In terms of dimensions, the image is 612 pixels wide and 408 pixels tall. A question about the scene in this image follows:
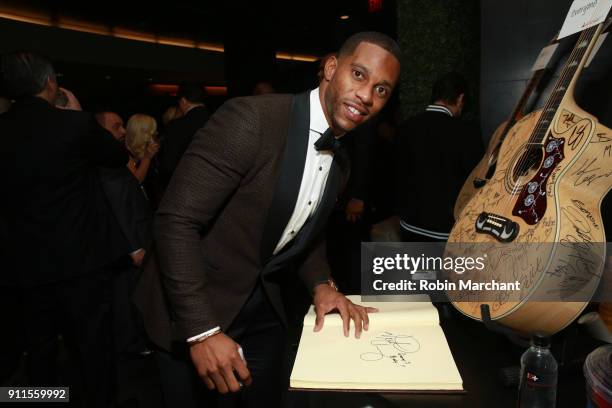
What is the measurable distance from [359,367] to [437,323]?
10.1 inches

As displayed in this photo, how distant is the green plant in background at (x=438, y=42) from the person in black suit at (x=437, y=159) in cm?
23

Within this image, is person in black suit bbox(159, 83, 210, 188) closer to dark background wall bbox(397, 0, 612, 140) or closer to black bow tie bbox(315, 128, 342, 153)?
Answer: dark background wall bbox(397, 0, 612, 140)

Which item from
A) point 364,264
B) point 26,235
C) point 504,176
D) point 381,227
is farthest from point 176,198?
point 381,227

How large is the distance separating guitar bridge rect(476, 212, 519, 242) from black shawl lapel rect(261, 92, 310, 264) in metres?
0.46

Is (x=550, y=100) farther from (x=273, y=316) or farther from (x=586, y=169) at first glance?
(x=273, y=316)

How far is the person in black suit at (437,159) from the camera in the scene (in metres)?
2.43

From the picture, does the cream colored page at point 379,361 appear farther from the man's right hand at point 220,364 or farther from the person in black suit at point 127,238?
the person in black suit at point 127,238

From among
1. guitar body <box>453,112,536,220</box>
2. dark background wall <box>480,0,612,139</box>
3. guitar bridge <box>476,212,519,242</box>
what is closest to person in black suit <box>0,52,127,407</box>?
guitar body <box>453,112,536,220</box>

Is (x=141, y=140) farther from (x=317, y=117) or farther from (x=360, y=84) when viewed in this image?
(x=360, y=84)

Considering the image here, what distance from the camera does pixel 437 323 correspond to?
3.21ft

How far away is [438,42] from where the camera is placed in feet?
8.86

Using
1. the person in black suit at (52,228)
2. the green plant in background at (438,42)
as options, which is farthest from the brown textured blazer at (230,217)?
the green plant in background at (438,42)

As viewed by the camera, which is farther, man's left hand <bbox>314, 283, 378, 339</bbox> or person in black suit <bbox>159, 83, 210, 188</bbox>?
person in black suit <bbox>159, 83, 210, 188</bbox>

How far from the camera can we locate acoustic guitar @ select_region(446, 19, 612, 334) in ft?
2.62
